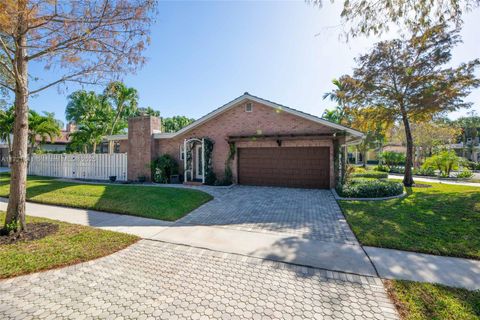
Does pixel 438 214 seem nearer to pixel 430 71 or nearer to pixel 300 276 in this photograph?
pixel 300 276

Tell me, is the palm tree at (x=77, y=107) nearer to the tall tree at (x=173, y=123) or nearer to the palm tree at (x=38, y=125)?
the tall tree at (x=173, y=123)

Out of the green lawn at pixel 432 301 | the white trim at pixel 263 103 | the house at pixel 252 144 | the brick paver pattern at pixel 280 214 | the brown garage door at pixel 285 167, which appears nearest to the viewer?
the green lawn at pixel 432 301

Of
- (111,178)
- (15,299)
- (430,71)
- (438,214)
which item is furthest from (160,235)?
(430,71)

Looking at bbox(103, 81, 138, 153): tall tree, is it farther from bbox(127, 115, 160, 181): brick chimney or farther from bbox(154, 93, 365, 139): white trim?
bbox(154, 93, 365, 139): white trim

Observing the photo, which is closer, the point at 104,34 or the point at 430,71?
the point at 104,34

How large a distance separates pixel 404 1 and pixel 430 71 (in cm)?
958

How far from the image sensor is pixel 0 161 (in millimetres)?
29719

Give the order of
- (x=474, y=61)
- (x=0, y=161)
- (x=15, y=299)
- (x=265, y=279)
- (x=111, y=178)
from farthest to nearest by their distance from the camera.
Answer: (x=0, y=161), (x=111, y=178), (x=474, y=61), (x=265, y=279), (x=15, y=299)

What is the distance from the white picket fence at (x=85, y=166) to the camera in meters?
15.5

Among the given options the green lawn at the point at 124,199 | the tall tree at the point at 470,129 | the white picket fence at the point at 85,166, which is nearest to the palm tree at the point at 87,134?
the white picket fence at the point at 85,166

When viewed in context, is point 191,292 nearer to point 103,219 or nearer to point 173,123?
point 103,219

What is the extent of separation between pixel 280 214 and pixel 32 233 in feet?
23.6

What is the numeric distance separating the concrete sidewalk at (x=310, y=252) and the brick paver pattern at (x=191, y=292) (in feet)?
1.36

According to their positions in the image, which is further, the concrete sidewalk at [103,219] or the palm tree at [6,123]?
the palm tree at [6,123]
